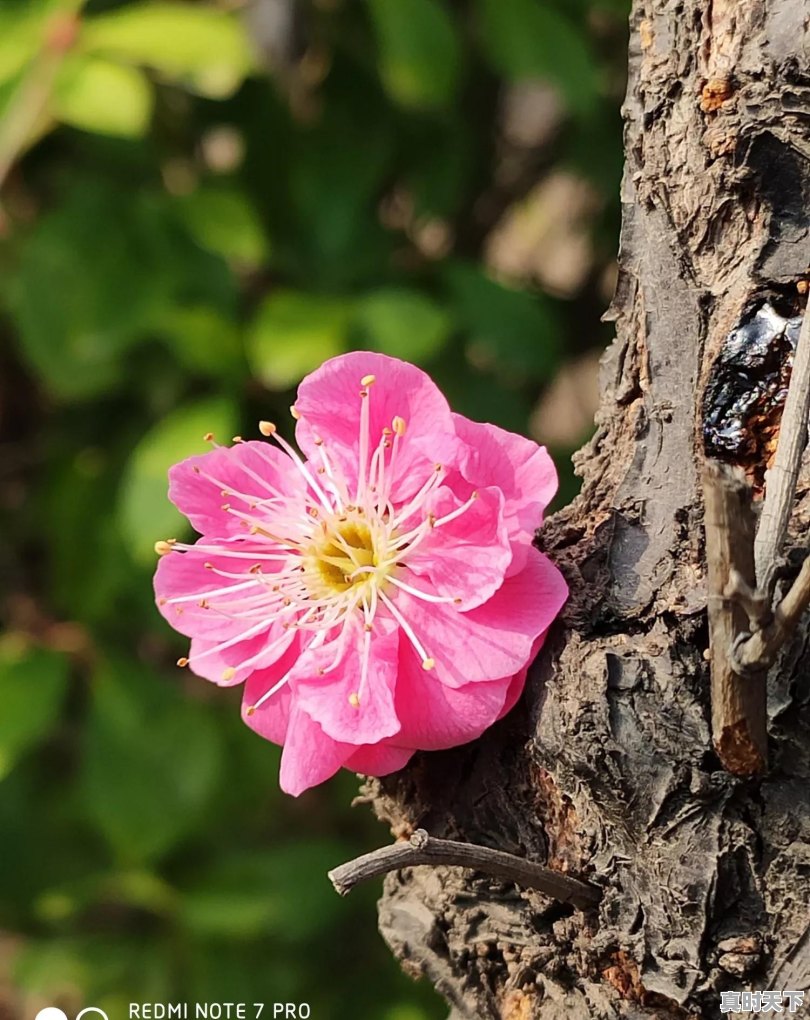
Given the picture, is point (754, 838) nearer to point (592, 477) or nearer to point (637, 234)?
point (592, 477)

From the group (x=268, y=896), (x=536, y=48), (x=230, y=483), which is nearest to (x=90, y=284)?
(x=536, y=48)

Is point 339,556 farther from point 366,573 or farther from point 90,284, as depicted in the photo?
point 90,284

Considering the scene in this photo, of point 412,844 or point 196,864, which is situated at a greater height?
point 412,844

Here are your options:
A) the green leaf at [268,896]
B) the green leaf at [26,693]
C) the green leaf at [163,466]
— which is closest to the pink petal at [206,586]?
the green leaf at [163,466]

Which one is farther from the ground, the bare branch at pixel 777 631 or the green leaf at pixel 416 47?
the green leaf at pixel 416 47

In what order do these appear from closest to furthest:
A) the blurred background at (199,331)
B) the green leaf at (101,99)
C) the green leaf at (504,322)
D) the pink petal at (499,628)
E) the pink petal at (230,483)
→ the pink petal at (499,628) → the pink petal at (230,483) → the green leaf at (101,99) → the blurred background at (199,331) → the green leaf at (504,322)

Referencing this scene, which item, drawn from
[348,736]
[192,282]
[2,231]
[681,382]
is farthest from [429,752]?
[2,231]

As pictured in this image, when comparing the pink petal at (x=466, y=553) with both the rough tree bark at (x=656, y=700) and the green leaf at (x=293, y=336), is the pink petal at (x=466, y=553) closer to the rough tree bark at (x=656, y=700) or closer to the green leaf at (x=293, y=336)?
the rough tree bark at (x=656, y=700)
